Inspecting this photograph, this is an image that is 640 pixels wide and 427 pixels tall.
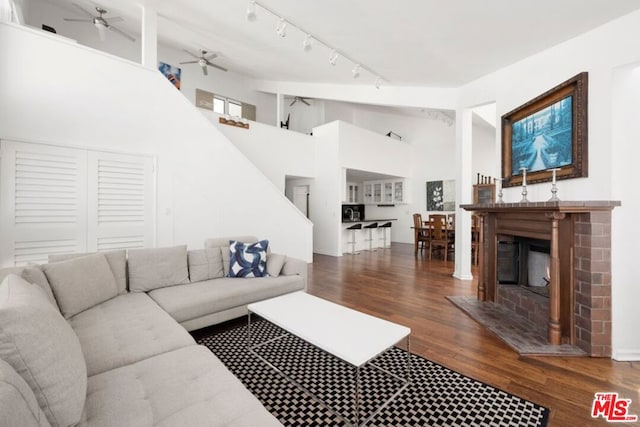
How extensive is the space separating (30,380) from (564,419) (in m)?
2.48

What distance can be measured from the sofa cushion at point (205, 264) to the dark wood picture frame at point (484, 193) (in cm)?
742

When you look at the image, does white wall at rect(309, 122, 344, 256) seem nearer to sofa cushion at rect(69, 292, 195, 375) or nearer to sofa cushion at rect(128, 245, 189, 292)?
sofa cushion at rect(128, 245, 189, 292)

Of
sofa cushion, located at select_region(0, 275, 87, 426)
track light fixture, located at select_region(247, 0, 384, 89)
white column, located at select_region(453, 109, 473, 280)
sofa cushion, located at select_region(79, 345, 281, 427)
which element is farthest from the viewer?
white column, located at select_region(453, 109, 473, 280)

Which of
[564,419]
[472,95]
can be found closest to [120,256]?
[564,419]

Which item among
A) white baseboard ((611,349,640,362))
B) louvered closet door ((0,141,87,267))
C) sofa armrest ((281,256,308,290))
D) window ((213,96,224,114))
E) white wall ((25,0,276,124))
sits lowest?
white baseboard ((611,349,640,362))

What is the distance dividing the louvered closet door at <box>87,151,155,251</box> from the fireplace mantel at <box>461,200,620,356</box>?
470 centimetres

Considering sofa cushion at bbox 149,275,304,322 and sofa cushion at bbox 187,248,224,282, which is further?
sofa cushion at bbox 187,248,224,282

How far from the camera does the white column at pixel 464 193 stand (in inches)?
179

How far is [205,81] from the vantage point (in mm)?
7430

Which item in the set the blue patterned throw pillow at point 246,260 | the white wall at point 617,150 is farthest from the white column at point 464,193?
the blue patterned throw pillow at point 246,260

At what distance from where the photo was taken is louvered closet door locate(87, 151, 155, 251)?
12.2 feet

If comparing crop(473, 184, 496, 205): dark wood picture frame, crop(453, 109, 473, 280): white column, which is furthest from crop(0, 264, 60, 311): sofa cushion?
crop(473, 184, 496, 205): dark wood picture frame

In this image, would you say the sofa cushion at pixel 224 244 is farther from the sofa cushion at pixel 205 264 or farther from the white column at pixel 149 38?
the white column at pixel 149 38

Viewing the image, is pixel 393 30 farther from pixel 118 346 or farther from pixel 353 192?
pixel 353 192
